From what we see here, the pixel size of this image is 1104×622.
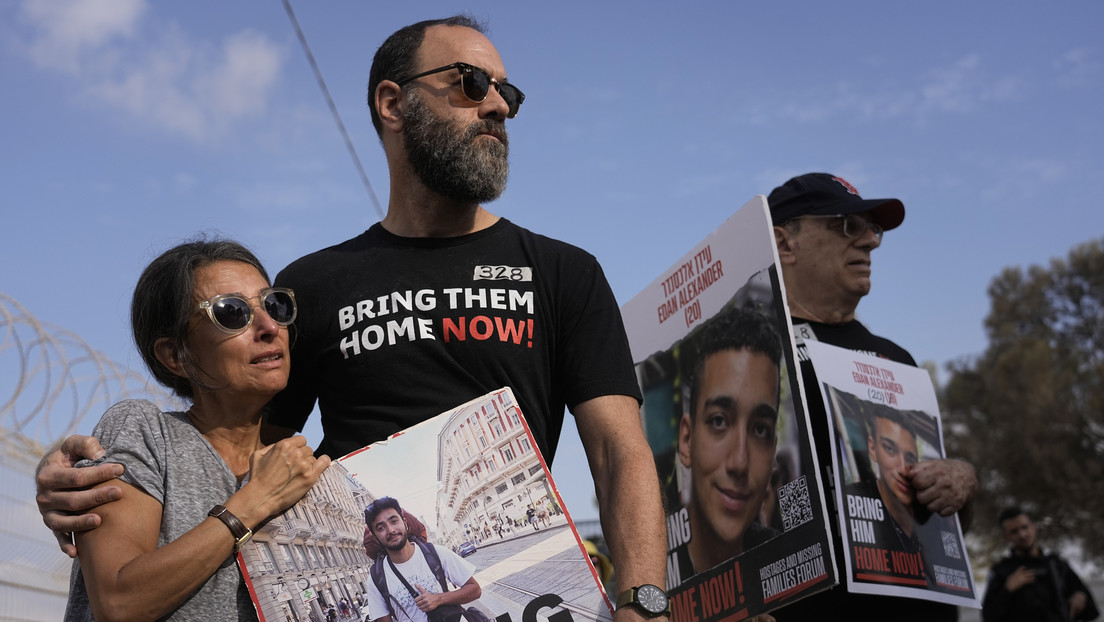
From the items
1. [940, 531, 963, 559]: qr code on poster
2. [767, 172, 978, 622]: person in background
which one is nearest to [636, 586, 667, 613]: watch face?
[767, 172, 978, 622]: person in background

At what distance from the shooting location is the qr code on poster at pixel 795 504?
136 inches

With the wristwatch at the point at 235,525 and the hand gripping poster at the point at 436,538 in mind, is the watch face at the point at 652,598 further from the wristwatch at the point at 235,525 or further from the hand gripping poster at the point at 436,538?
the wristwatch at the point at 235,525

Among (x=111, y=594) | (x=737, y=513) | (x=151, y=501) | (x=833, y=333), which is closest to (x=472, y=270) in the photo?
(x=151, y=501)

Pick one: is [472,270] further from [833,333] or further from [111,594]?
[833,333]

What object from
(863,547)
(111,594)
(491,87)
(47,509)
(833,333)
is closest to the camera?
(111,594)

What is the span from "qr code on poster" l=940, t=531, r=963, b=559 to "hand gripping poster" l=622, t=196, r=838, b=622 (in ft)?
2.64

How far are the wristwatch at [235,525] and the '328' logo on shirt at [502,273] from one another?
861 mm

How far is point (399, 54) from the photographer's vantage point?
3148mm

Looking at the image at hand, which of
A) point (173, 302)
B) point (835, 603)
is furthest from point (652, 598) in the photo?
point (835, 603)

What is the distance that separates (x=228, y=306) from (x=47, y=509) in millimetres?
646

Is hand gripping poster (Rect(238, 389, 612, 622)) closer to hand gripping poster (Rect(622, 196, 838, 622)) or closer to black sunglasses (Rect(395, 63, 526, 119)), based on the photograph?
black sunglasses (Rect(395, 63, 526, 119))

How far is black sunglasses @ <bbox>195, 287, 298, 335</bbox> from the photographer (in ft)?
8.82

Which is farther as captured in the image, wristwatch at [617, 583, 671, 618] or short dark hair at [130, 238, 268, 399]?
short dark hair at [130, 238, 268, 399]

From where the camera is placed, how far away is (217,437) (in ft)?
8.90
